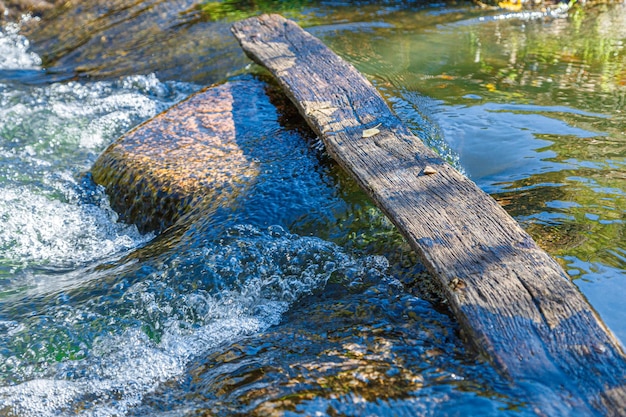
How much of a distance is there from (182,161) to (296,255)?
1.23 metres

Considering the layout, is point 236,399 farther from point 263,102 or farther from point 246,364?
point 263,102

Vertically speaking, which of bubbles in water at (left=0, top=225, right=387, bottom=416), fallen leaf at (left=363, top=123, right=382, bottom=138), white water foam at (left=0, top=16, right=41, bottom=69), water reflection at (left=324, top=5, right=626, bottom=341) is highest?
white water foam at (left=0, top=16, right=41, bottom=69)

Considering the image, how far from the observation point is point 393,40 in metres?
6.45

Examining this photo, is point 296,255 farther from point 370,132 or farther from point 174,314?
point 370,132

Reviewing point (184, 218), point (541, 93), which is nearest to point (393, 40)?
point (541, 93)

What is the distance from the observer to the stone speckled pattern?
3820 millimetres

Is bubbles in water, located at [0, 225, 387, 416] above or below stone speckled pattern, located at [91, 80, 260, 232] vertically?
below

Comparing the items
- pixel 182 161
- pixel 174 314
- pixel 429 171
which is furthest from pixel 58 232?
pixel 429 171

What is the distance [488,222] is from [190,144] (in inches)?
88.8

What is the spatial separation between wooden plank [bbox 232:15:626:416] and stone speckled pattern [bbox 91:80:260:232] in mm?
628

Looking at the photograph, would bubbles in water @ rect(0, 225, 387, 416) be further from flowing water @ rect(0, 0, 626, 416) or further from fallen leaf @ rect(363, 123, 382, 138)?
fallen leaf @ rect(363, 123, 382, 138)

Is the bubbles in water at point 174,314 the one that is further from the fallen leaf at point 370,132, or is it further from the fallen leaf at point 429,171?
the fallen leaf at point 370,132

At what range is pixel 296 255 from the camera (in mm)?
3240

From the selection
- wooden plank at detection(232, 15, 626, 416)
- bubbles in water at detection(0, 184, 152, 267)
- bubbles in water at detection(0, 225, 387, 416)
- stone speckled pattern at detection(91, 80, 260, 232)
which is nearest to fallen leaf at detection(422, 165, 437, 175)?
wooden plank at detection(232, 15, 626, 416)
